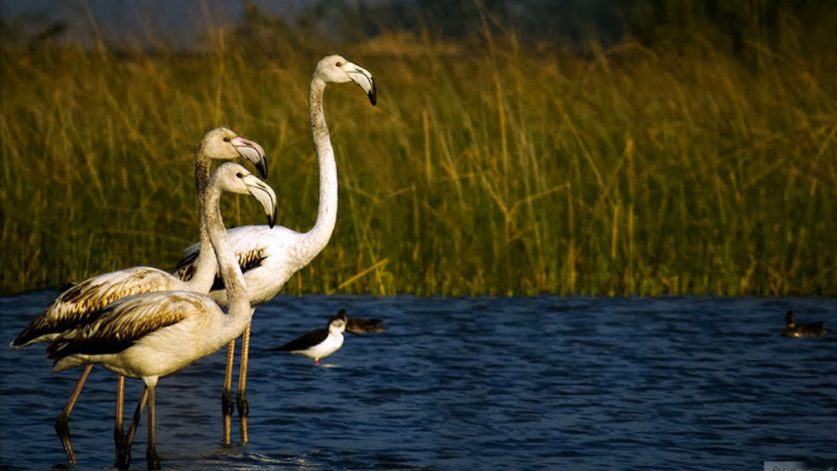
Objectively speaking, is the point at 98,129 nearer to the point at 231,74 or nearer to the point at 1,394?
the point at 231,74

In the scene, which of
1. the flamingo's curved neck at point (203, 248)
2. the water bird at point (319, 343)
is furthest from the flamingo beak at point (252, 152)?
the water bird at point (319, 343)

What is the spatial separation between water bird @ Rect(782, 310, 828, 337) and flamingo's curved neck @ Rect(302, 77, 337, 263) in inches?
154

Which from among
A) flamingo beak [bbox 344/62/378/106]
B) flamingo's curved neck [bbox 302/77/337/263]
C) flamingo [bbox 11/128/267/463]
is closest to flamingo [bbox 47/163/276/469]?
flamingo [bbox 11/128/267/463]

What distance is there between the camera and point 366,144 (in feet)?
47.3

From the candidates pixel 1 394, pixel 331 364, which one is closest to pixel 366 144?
pixel 331 364

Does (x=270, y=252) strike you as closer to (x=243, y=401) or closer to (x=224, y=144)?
(x=243, y=401)

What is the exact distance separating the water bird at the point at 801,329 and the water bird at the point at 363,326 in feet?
9.89

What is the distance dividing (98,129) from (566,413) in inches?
267

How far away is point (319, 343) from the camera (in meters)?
11.1

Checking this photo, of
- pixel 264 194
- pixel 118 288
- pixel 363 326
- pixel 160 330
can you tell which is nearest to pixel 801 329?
pixel 363 326

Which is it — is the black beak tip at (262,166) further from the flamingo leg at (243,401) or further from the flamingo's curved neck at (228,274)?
the flamingo leg at (243,401)

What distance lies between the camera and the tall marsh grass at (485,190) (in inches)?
534

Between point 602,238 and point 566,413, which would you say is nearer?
point 566,413

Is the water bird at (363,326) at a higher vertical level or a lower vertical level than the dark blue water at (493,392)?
higher
